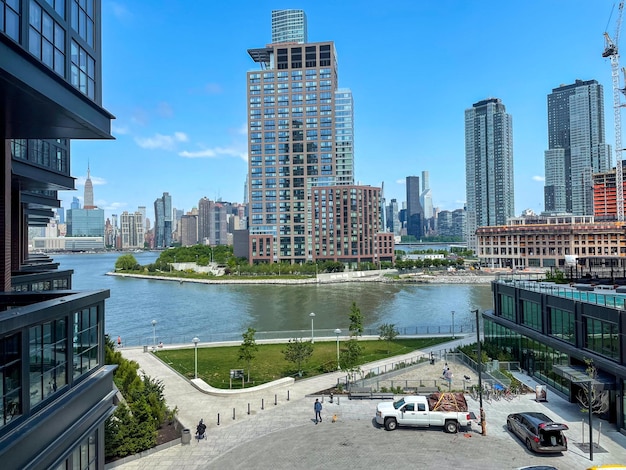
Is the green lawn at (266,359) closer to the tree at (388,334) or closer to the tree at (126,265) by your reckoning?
the tree at (388,334)

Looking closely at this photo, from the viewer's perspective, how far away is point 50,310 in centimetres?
1055

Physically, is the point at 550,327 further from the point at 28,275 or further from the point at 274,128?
the point at 274,128

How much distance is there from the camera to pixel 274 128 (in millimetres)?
127125

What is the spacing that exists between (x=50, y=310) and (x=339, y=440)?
37.8 ft

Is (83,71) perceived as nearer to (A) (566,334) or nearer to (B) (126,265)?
(A) (566,334)

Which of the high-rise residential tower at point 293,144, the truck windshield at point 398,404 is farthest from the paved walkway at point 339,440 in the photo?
the high-rise residential tower at point 293,144

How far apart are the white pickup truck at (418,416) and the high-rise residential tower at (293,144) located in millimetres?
106508

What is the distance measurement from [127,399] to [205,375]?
8205mm

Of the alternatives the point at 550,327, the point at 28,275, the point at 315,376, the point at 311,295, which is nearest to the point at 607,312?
the point at 550,327

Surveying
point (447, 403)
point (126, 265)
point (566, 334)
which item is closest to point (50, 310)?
point (447, 403)

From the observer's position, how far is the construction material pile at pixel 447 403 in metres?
18.7

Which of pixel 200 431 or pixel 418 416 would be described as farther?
pixel 418 416

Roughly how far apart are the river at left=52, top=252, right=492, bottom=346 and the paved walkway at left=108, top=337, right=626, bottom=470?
16.6 metres

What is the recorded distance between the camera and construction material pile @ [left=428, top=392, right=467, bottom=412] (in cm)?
1872
